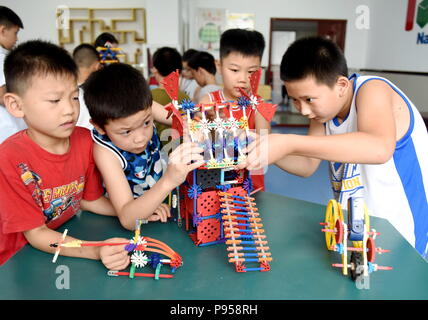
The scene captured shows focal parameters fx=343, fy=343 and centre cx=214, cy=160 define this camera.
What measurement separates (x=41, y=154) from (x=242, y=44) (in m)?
1.21

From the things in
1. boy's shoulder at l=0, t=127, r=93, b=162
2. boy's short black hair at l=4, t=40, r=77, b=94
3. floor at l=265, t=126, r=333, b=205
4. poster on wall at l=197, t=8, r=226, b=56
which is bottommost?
floor at l=265, t=126, r=333, b=205

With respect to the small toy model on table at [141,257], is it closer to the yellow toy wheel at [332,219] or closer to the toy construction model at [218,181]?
the toy construction model at [218,181]

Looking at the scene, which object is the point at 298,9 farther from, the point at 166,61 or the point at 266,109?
the point at 266,109

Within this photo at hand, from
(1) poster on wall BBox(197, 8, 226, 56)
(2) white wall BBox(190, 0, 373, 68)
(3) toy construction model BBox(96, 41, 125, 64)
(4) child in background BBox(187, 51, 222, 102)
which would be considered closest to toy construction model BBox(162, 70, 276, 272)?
(3) toy construction model BBox(96, 41, 125, 64)

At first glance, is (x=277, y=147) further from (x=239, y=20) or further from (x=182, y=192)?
(x=239, y=20)

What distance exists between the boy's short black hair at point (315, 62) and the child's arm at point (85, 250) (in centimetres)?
71

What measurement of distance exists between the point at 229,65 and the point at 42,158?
3.68 feet

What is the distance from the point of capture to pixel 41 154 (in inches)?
40.3

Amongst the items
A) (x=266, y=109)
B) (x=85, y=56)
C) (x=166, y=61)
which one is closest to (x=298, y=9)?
(x=166, y=61)

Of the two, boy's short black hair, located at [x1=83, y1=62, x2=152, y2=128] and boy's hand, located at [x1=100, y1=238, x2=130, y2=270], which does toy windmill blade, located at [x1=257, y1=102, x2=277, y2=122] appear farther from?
boy's hand, located at [x1=100, y1=238, x2=130, y2=270]

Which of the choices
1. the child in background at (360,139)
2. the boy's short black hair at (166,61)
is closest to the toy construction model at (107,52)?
the boy's short black hair at (166,61)

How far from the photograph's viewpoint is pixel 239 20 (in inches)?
267

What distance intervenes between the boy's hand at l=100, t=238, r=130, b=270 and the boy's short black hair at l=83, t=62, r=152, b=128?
40 cm

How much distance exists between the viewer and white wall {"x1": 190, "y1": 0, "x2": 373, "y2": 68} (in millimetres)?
6738
